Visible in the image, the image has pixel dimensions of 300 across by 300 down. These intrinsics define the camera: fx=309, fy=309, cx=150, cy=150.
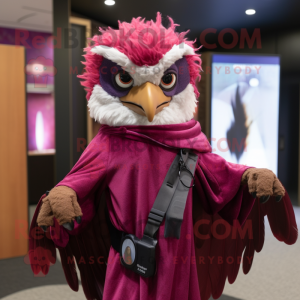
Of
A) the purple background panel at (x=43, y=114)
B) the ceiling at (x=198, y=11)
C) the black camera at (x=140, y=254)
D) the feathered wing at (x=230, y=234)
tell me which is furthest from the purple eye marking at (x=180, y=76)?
the purple background panel at (x=43, y=114)

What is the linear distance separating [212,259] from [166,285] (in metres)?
0.29

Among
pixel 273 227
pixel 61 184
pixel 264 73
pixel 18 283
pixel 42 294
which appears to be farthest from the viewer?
pixel 264 73

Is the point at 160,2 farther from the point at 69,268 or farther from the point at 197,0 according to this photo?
the point at 69,268

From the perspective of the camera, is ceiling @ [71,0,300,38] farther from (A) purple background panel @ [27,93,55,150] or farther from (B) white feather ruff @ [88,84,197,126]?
(A) purple background panel @ [27,93,55,150]

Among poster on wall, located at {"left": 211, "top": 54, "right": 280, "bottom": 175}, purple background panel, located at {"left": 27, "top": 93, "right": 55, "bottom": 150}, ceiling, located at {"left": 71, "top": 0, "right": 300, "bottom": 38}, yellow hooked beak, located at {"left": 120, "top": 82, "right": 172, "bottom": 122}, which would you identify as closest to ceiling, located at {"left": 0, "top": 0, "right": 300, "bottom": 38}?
ceiling, located at {"left": 71, "top": 0, "right": 300, "bottom": 38}

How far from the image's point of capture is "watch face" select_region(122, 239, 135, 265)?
A: 32.2 inches

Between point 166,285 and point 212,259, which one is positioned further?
point 212,259

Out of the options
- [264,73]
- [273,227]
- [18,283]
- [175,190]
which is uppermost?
[264,73]

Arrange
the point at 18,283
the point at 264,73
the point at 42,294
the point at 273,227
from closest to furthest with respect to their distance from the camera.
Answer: the point at 273,227
the point at 42,294
the point at 18,283
the point at 264,73

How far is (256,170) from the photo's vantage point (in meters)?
Result: 0.83

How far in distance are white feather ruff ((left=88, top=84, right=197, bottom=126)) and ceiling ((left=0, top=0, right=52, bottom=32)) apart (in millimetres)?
1797

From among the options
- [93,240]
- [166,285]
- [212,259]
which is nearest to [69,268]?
[93,240]

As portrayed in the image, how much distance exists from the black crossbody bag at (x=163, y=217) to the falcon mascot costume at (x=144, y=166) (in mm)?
19

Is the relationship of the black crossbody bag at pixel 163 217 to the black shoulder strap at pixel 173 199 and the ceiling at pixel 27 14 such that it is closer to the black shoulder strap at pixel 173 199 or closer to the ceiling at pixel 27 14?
the black shoulder strap at pixel 173 199
